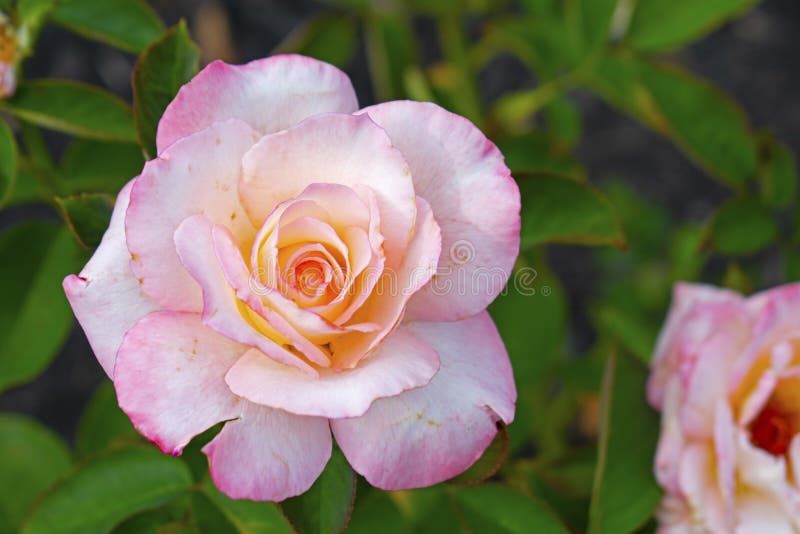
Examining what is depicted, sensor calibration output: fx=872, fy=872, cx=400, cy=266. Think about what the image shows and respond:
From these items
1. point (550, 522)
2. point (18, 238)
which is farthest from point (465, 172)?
point (18, 238)

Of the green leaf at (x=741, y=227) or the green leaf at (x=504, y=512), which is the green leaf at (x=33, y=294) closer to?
the green leaf at (x=504, y=512)

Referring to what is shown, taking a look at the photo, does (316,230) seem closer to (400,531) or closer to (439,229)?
(439,229)

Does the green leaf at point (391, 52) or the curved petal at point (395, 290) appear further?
the green leaf at point (391, 52)

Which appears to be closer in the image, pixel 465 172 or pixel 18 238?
pixel 465 172

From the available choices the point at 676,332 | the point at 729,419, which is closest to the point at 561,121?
the point at 676,332

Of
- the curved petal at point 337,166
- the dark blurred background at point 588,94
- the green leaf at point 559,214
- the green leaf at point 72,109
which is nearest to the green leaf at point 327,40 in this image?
the green leaf at point 72,109

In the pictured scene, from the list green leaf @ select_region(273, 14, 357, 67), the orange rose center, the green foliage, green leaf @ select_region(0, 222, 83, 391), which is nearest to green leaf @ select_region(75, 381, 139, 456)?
the green foliage

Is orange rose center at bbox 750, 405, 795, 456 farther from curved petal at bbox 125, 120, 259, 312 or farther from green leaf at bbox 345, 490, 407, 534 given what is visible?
curved petal at bbox 125, 120, 259, 312
